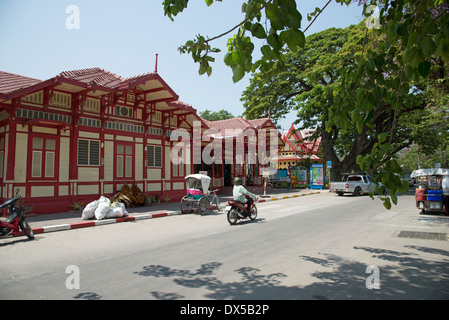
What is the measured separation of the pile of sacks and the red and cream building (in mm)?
2431

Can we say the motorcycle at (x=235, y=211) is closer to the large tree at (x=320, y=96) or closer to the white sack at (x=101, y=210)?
the white sack at (x=101, y=210)

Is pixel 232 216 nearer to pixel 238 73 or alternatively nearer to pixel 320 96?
pixel 238 73

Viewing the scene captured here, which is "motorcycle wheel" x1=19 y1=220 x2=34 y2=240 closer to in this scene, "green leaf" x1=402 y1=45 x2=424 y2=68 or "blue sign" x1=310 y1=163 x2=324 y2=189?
"green leaf" x1=402 y1=45 x2=424 y2=68

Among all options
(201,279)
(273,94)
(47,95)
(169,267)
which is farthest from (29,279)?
(273,94)

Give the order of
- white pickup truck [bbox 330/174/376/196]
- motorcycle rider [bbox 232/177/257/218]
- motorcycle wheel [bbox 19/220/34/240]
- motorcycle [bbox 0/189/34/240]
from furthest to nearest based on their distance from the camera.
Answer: white pickup truck [bbox 330/174/376/196] → motorcycle rider [bbox 232/177/257/218] → motorcycle wheel [bbox 19/220/34/240] → motorcycle [bbox 0/189/34/240]

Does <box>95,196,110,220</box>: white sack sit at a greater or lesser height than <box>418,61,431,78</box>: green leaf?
lesser

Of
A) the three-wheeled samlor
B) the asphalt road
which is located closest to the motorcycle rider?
the asphalt road

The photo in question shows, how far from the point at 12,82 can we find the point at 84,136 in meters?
3.73

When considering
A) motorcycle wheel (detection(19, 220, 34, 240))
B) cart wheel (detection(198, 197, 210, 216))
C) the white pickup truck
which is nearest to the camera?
motorcycle wheel (detection(19, 220, 34, 240))

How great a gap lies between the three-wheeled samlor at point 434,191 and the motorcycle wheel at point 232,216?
27.0 feet

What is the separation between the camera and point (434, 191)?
40.6 ft

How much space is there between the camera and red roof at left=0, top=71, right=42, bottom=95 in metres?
11.9

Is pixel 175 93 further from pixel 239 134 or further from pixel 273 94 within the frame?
pixel 273 94

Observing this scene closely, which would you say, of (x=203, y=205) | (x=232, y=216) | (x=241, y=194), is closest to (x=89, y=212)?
(x=203, y=205)
